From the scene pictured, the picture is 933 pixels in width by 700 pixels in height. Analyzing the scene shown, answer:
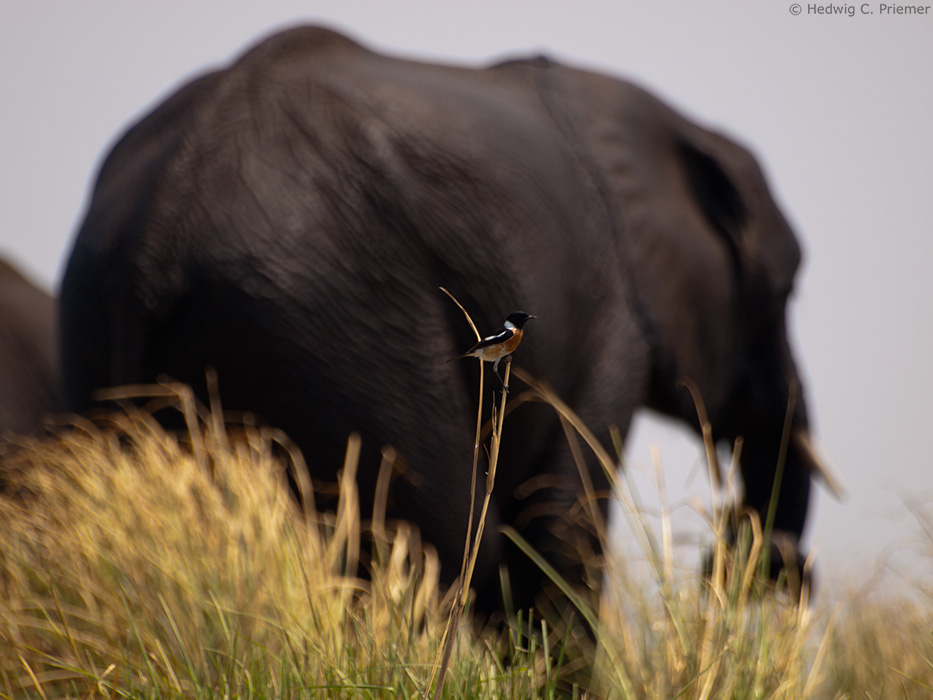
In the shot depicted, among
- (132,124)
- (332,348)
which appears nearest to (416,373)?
(332,348)

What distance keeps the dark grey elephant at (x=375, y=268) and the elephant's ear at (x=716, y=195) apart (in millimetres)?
637

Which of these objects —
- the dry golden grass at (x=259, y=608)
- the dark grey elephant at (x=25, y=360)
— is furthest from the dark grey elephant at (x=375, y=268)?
the dark grey elephant at (x=25, y=360)

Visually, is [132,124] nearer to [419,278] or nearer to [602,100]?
[419,278]

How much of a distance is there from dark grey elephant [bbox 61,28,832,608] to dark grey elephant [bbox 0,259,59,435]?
4.96ft

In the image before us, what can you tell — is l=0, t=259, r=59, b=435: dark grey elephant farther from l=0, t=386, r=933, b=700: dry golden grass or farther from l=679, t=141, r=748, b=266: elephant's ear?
l=679, t=141, r=748, b=266: elephant's ear

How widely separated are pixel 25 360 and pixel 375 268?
2.58m

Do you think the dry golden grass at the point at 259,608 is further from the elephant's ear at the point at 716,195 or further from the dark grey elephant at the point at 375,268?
the elephant's ear at the point at 716,195

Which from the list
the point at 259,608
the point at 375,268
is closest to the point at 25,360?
the point at 375,268

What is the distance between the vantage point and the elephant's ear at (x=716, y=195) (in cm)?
377

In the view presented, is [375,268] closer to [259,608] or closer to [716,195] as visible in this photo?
[259,608]

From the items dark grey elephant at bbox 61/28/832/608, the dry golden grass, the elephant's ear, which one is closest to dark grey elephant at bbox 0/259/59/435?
dark grey elephant at bbox 61/28/832/608

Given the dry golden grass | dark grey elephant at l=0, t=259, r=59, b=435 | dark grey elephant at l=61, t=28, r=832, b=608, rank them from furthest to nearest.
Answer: dark grey elephant at l=0, t=259, r=59, b=435 < dark grey elephant at l=61, t=28, r=832, b=608 < the dry golden grass

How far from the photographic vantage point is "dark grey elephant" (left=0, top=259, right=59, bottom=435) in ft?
14.4

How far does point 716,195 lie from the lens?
3.85 meters
